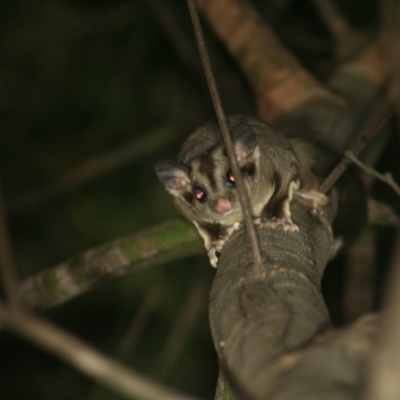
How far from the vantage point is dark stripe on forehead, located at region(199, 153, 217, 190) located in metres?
3.83

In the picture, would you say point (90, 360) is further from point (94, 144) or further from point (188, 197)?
point (94, 144)

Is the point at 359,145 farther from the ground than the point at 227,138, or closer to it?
closer to it

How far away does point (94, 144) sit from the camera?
7.74 metres

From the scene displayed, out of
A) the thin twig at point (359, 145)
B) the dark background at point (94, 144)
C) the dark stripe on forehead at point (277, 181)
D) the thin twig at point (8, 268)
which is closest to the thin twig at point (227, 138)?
the thin twig at point (8, 268)

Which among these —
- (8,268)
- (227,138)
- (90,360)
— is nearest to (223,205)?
(227,138)

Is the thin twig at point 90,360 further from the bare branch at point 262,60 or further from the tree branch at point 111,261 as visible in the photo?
the bare branch at point 262,60

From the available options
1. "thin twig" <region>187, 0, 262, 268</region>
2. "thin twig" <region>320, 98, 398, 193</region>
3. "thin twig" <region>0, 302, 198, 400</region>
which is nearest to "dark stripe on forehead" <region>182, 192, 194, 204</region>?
"thin twig" <region>320, 98, 398, 193</region>

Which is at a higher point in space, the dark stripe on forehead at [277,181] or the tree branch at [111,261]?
the dark stripe on forehead at [277,181]

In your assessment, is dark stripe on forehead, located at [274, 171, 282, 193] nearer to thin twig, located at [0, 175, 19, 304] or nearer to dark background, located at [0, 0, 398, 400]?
thin twig, located at [0, 175, 19, 304]

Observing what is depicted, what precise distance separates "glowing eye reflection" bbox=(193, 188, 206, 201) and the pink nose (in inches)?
6.6

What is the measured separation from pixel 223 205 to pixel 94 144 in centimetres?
425

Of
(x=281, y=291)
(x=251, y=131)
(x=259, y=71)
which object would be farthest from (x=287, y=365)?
(x=259, y=71)

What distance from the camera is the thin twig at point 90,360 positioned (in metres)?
1.31

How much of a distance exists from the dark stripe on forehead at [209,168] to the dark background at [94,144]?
10.0 feet
